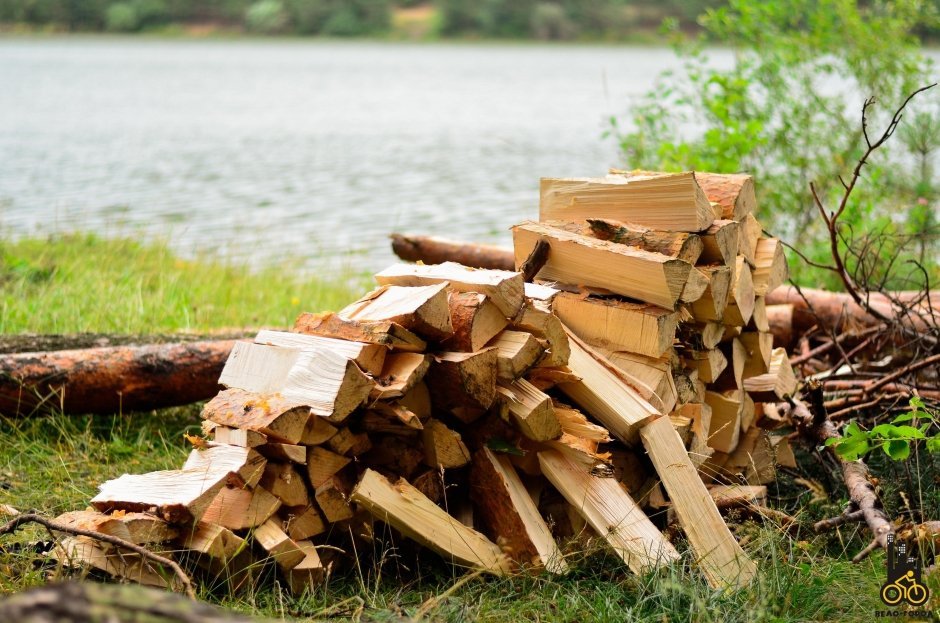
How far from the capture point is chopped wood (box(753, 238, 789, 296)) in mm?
3899

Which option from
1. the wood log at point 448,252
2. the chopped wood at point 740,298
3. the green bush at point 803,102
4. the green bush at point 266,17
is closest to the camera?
the chopped wood at point 740,298

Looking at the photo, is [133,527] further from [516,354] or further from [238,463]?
[516,354]

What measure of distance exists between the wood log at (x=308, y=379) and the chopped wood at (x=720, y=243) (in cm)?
149

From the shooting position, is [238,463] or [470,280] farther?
[470,280]

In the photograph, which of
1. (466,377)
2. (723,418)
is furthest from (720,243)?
(466,377)

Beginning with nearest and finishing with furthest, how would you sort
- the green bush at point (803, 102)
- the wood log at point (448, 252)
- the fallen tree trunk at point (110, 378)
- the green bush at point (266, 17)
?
1. the fallen tree trunk at point (110, 378)
2. the wood log at point (448, 252)
3. the green bush at point (803, 102)
4. the green bush at point (266, 17)

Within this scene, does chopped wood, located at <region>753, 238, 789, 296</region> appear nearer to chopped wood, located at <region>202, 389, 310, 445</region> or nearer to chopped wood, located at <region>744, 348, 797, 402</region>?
chopped wood, located at <region>744, 348, 797, 402</region>

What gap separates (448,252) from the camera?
668cm

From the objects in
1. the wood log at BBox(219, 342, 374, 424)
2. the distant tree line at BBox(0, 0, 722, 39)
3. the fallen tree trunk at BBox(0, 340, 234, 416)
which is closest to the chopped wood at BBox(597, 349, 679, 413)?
the wood log at BBox(219, 342, 374, 424)

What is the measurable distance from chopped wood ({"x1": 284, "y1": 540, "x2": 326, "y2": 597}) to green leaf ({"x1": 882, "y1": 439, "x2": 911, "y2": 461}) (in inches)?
72.2

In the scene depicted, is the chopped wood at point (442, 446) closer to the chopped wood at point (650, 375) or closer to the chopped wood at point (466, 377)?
the chopped wood at point (466, 377)

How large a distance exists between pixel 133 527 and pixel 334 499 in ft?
2.00

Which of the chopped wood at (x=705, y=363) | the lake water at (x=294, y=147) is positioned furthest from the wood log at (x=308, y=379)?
the lake water at (x=294, y=147)

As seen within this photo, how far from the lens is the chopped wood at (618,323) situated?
10.9ft
